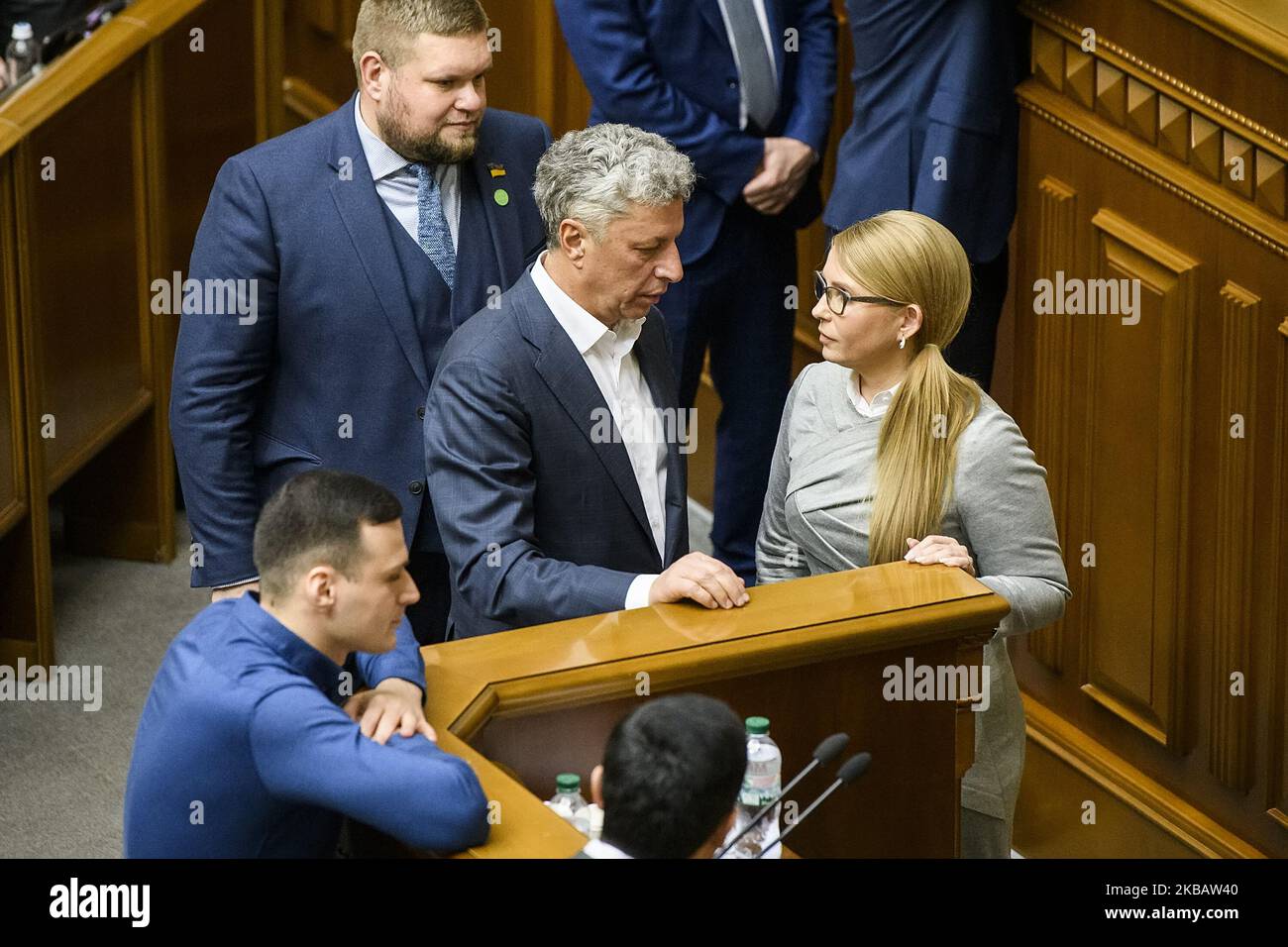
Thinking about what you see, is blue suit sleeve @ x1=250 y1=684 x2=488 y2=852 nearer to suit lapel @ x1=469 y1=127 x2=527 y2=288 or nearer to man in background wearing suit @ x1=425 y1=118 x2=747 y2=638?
man in background wearing suit @ x1=425 y1=118 x2=747 y2=638

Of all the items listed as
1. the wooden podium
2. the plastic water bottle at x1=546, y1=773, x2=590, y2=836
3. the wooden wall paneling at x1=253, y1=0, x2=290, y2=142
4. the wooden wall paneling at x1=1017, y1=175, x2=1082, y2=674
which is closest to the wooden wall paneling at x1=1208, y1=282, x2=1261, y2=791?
the wooden wall paneling at x1=1017, y1=175, x2=1082, y2=674

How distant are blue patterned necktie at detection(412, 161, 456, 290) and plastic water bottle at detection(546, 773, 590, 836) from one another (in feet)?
4.04

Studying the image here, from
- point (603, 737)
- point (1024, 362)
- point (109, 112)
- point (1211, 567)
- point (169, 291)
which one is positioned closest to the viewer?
point (603, 737)

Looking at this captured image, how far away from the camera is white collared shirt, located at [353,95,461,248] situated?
3410 mm

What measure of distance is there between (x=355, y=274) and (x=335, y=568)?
123 cm

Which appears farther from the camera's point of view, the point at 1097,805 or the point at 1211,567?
the point at 1097,805

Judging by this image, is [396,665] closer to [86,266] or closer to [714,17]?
[714,17]

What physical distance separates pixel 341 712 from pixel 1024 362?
7.32 ft

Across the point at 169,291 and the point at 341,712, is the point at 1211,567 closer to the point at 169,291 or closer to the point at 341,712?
the point at 341,712

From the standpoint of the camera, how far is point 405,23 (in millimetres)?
3283

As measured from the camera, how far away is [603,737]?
→ 252cm

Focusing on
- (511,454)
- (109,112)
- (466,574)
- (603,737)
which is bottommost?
(603,737)

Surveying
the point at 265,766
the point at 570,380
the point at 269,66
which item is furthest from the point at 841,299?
the point at 269,66
